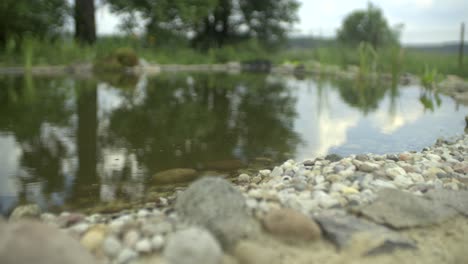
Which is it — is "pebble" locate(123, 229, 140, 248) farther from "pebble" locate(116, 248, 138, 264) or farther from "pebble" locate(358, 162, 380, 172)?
"pebble" locate(358, 162, 380, 172)

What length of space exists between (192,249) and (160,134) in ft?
8.26

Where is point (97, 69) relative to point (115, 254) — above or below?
above

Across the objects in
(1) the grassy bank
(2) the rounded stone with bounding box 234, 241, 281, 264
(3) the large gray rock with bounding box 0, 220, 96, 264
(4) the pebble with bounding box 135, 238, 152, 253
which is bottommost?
(2) the rounded stone with bounding box 234, 241, 281, 264

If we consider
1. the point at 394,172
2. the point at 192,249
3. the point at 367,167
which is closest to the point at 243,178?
the point at 367,167

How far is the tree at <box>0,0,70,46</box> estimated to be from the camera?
1130cm

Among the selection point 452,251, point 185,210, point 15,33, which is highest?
point 15,33

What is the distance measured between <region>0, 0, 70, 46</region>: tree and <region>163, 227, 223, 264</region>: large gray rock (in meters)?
11.3

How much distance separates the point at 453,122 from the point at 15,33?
11433 millimetres

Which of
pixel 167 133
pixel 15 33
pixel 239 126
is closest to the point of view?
pixel 167 133

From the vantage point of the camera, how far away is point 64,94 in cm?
653

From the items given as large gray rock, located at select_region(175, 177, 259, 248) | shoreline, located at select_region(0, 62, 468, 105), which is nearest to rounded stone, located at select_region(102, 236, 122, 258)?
large gray rock, located at select_region(175, 177, 259, 248)

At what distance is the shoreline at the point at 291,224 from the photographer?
1590 mm

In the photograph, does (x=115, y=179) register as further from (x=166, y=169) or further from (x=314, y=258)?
(x=314, y=258)

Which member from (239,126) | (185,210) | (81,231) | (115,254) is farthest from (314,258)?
(239,126)
